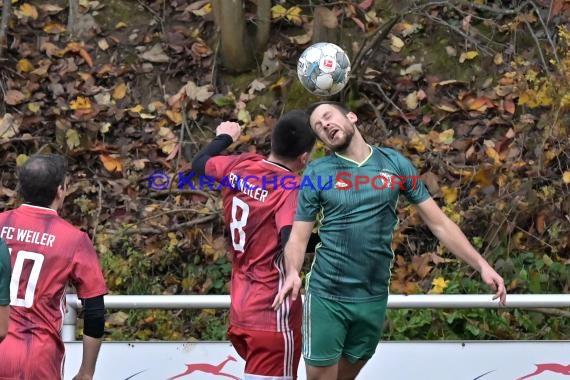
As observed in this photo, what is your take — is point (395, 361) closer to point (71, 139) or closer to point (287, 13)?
point (71, 139)

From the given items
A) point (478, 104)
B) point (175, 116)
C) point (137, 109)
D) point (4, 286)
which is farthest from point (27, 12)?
point (4, 286)

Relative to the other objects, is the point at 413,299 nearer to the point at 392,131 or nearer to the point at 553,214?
the point at 553,214

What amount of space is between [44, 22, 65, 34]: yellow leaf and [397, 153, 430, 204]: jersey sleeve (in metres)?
6.11

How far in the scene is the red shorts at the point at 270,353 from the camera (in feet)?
18.4

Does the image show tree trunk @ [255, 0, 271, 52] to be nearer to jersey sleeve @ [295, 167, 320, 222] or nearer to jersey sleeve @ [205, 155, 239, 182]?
jersey sleeve @ [205, 155, 239, 182]

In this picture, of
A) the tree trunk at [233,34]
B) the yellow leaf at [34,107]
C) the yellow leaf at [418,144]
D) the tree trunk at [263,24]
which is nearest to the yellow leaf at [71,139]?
the yellow leaf at [34,107]

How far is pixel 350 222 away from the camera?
538 centimetres

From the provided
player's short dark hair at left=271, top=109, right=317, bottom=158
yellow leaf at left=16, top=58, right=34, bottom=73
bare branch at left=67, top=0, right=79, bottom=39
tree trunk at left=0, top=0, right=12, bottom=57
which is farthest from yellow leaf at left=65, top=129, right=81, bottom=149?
player's short dark hair at left=271, top=109, right=317, bottom=158

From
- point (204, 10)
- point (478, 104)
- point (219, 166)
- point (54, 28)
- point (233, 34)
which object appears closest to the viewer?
point (219, 166)

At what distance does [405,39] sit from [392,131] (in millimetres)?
1135

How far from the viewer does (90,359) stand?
503 cm

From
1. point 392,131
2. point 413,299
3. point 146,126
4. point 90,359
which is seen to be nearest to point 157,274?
point 146,126

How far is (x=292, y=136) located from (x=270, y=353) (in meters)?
1.19

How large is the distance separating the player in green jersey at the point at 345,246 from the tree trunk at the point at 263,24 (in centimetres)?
483
